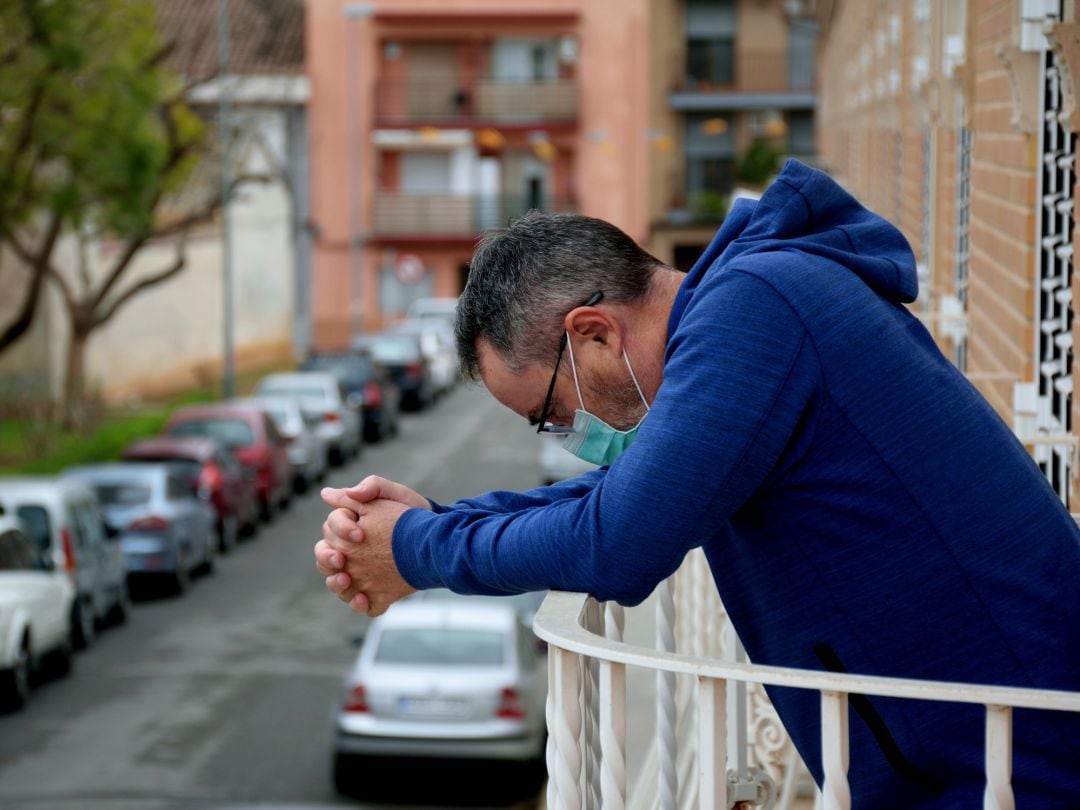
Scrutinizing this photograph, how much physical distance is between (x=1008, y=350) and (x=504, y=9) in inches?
2000

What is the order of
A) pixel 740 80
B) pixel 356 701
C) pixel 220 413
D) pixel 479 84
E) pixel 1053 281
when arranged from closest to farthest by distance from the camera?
pixel 1053 281 → pixel 356 701 → pixel 220 413 → pixel 479 84 → pixel 740 80

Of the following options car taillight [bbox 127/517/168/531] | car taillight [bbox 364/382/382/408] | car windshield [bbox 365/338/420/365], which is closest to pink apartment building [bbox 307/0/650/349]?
car windshield [bbox 365/338/420/365]

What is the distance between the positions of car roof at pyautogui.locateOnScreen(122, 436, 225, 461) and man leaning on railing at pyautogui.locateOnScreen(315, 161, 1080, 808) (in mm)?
21779

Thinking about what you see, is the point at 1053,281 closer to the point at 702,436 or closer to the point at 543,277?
the point at 543,277

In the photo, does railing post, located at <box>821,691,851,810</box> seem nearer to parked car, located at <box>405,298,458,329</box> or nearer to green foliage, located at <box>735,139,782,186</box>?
parked car, located at <box>405,298,458,329</box>

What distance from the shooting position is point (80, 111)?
82.6 ft

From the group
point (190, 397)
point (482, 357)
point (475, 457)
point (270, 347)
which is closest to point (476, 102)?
point (270, 347)

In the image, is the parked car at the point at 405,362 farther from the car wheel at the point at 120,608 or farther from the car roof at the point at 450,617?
the car roof at the point at 450,617

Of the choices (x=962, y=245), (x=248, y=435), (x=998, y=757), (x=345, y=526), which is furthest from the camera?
(x=248, y=435)

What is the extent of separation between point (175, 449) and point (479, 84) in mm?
34618

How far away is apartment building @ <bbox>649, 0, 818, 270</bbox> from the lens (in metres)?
59.8

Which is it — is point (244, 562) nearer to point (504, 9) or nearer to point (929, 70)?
point (929, 70)

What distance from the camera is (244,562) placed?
2489 cm

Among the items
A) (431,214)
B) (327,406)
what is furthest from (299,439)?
(431,214)
